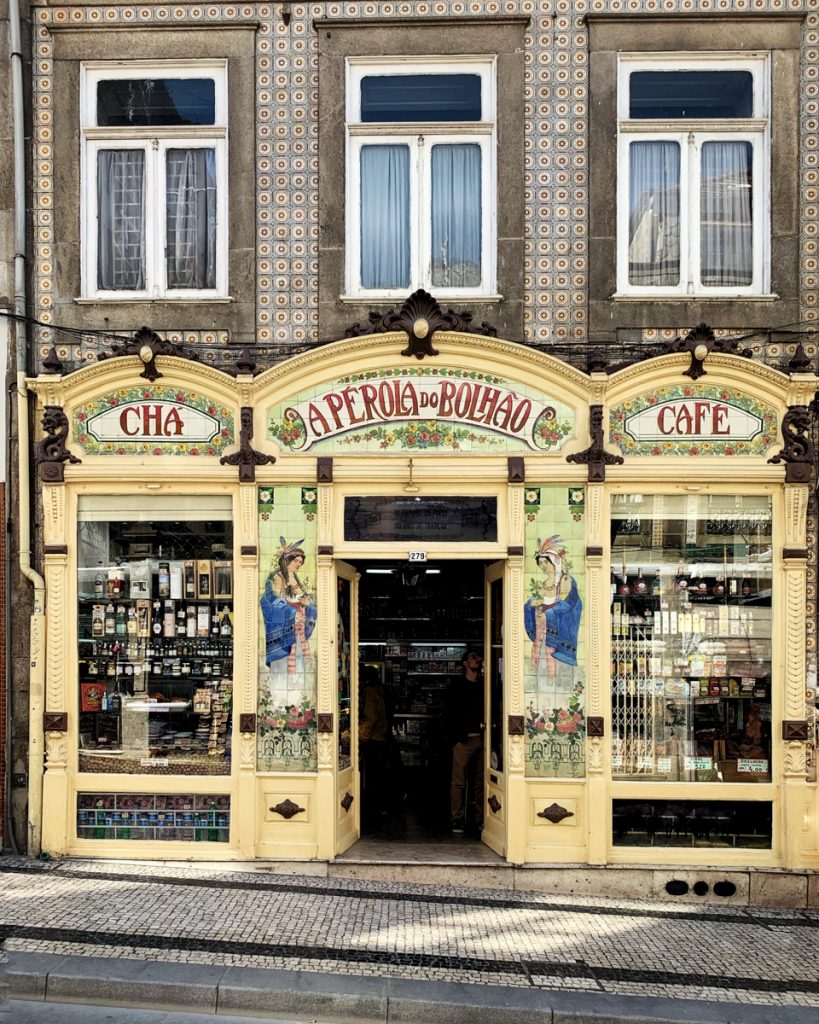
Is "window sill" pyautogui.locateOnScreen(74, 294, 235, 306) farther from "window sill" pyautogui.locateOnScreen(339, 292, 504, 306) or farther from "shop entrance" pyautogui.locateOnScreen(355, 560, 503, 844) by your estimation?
"shop entrance" pyautogui.locateOnScreen(355, 560, 503, 844)

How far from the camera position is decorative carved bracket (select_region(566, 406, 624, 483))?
361 inches

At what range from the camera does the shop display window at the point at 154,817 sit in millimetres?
9297

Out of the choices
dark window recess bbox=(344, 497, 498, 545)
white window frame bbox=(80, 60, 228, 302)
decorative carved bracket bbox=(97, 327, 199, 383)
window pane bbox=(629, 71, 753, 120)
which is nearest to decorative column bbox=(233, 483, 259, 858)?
dark window recess bbox=(344, 497, 498, 545)

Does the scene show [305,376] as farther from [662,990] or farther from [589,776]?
[662,990]

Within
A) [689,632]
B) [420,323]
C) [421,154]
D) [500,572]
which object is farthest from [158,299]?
[689,632]

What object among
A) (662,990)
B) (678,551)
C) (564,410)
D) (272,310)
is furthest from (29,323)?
(662,990)

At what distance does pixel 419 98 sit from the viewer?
9.79 meters

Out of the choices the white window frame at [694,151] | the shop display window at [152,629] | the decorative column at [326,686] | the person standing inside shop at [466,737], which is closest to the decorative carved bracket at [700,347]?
the white window frame at [694,151]

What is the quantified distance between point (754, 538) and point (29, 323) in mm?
7196

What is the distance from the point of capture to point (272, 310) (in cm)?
957

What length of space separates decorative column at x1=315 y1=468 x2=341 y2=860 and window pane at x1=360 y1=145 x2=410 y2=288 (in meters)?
2.25

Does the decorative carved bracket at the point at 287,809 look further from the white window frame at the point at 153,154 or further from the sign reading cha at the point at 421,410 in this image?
the white window frame at the point at 153,154

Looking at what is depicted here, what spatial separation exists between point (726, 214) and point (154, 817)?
7960 millimetres

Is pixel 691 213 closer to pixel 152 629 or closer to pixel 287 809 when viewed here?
pixel 152 629
